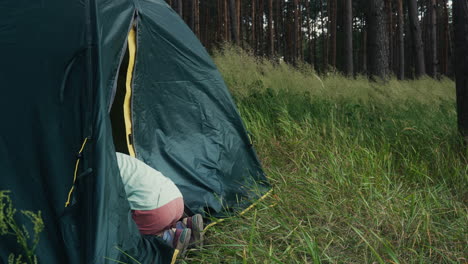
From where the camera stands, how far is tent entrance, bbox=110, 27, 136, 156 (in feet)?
8.78

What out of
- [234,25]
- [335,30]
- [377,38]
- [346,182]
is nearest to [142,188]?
[346,182]

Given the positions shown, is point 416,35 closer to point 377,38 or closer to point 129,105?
point 377,38

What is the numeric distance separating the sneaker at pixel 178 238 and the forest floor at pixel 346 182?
79mm

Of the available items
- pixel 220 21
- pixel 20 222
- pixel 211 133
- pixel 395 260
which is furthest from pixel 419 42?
pixel 20 222

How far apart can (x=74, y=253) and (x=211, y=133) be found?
1.48m

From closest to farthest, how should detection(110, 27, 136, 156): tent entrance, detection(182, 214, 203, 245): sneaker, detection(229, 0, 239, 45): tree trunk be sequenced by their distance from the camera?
detection(182, 214, 203, 245): sneaker
detection(110, 27, 136, 156): tent entrance
detection(229, 0, 239, 45): tree trunk

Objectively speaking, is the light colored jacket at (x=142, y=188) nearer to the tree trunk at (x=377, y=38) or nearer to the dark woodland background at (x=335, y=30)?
the dark woodland background at (x=335, y=30)

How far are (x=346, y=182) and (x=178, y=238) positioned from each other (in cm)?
132

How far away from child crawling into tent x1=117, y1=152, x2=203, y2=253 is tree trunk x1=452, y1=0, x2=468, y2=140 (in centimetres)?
259

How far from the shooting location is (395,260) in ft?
5.95

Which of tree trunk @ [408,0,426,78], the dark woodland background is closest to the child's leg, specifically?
the dark woodland background

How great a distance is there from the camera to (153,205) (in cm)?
229

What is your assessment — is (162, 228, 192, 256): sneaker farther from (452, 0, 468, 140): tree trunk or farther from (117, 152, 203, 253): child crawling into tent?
(452, 0, 468, 140): tree trunk

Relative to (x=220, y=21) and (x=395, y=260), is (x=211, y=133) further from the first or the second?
(x=220, y=21)
